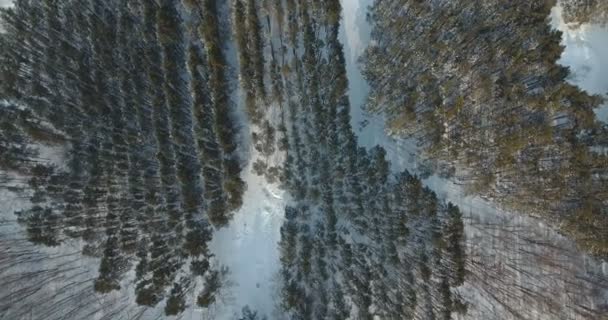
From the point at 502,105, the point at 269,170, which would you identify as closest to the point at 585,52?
the point at 502,105

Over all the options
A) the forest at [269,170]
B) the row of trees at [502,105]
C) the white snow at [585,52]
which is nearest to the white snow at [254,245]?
the forest at [269,170]

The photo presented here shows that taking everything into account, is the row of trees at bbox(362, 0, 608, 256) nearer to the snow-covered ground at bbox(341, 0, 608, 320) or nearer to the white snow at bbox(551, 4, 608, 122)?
the snow-covered ground at bbox(341, 0, 608, 320)

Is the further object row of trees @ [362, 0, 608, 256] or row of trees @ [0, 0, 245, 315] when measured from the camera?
row of trees @ [0, 0, 245, 315]

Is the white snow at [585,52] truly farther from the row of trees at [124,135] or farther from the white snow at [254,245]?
the row of trees at [124,135]

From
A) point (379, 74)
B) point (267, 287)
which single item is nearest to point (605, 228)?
point (379, 74)

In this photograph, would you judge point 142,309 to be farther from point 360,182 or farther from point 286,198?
point 360,182

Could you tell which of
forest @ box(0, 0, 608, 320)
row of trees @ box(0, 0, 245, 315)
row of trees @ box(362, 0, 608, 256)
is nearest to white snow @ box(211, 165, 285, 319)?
forest @ box(0, 0, 608, 320)
